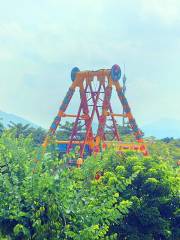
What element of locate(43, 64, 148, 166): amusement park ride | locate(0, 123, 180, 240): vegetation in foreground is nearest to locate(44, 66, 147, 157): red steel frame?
locate(43, 64, 148, 166): amusement park ride

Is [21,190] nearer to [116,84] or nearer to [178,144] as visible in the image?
[116,84]

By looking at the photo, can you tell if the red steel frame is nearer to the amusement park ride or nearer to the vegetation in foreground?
the amusement park ride

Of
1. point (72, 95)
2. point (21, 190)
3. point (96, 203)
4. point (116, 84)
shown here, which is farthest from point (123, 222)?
point (72, 95)

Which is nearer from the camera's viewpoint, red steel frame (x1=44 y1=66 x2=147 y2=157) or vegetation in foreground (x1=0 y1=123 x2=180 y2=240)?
vegetation in foreground (x1=0 y1=123 x2=180 y2=240)

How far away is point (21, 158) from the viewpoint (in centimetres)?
1005

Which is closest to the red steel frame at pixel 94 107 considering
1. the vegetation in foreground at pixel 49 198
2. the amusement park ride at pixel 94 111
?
the amusement park ride at pixel 94 111

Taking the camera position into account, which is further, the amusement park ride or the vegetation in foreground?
the amusement park ride

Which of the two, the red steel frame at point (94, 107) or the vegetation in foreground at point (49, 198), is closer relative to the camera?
the vegetation in foreground at point (49, 198)

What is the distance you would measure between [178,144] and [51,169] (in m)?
67.4

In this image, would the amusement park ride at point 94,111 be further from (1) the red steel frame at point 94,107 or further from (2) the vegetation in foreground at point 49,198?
(2) the vegetation in foreground at point 49,198

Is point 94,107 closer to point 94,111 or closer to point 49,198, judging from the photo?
point 94,111

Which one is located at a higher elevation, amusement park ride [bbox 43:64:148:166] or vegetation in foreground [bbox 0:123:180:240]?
amusement park ride [bbox 43:64:148:166]

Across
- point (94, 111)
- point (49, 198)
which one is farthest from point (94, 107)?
point (49, 198)

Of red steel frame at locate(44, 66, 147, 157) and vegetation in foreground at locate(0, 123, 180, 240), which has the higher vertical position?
red steel frame at locate(44, 66, 147, 157)
